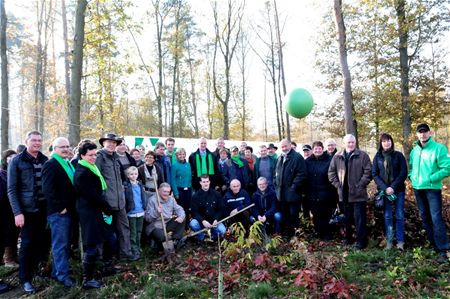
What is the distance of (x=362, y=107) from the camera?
54.3 feet

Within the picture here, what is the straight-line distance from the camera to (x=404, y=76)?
48.3 feet

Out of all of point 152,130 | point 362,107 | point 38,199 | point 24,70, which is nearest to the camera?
point 38,199

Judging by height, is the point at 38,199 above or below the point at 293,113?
below

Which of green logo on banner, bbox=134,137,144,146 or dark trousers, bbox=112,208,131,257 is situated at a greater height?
green logo on banner, bbox=134,137,144,146

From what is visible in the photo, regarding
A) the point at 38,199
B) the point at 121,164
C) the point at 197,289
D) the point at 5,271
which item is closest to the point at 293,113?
the point at 121,164

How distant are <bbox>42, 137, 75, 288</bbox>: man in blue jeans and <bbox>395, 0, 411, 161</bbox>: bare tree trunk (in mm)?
13013

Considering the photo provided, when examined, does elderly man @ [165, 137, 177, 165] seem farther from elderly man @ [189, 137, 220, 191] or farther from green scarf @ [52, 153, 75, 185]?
green scarf @ [52, 153, 75, 185]

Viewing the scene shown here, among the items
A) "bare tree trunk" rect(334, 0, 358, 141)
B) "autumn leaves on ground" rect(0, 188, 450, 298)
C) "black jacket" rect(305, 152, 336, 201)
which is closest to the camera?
"autumn leaves on ground" rect(0, 188, 450, 298)

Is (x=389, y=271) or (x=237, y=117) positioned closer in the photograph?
(x=389, y=271)

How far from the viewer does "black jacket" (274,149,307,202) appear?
6.75 m

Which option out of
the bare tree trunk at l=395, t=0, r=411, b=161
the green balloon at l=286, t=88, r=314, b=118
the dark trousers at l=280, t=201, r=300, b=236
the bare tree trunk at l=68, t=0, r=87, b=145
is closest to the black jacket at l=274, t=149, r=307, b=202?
the dark trousers at l=280, t=201, r=300, b=236

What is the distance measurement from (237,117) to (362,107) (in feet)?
54.0

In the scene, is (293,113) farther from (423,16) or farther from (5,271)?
(423,16)

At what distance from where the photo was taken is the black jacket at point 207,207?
689cm
